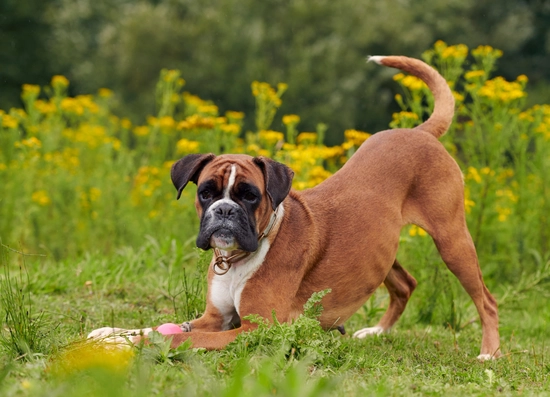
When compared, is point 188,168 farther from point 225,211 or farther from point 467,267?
point 467,267

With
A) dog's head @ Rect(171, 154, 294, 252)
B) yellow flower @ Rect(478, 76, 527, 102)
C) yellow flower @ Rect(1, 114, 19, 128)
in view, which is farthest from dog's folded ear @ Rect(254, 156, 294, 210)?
yellow flower @ Rect(1, 114, 19, 128)

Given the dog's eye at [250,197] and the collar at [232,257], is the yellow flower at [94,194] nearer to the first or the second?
the collar at [232,257]

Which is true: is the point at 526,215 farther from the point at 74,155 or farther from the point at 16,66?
the point at 16,66

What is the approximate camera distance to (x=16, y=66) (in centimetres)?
2611

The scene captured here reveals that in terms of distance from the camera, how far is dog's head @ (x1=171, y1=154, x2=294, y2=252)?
424cm

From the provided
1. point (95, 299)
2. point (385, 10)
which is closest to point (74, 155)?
point (95, 299)

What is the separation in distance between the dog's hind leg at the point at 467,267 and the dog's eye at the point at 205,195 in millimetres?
1756

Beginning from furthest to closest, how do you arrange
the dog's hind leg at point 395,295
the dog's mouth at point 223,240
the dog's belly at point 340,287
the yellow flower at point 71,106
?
the yellow flower at point 71,106 < the dog's hind leg at point 395,295 < the dog's belly at point 340,287 < the dog's mouth at point 223,240

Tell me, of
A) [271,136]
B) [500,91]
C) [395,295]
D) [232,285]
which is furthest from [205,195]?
[500,91]

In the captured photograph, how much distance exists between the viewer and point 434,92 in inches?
229

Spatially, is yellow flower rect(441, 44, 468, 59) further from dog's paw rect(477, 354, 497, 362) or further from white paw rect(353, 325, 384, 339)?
dog's paw rect(477, 354, 497, 362)

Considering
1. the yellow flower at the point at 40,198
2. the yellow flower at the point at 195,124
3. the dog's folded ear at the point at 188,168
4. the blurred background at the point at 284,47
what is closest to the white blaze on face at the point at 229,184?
the dog's folded ear at the point at 188,168

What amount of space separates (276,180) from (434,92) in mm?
1948

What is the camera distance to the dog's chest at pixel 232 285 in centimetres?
454
